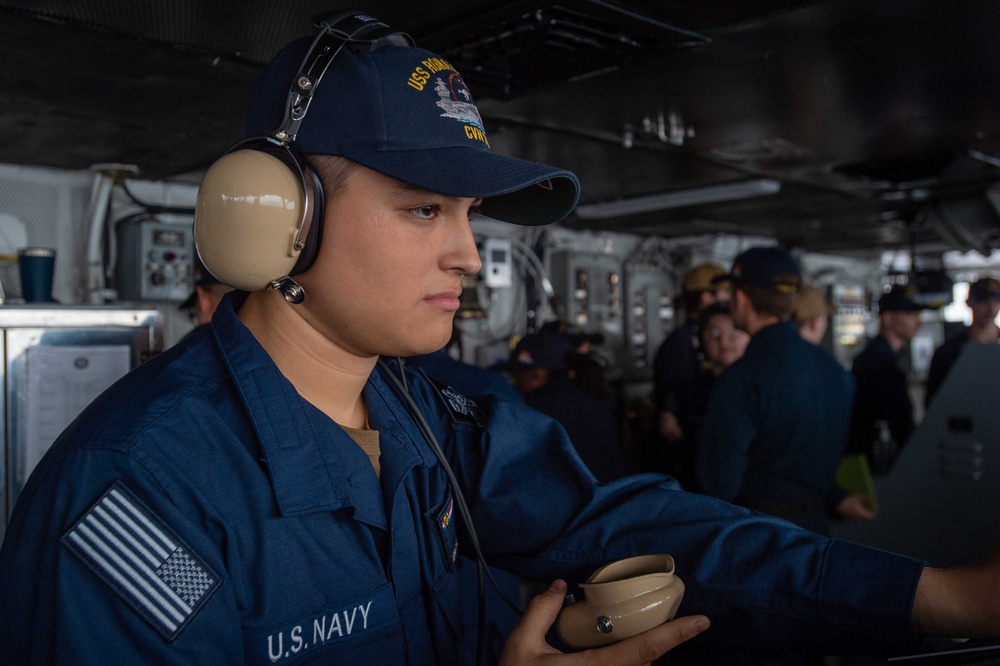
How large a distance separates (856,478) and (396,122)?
359 centimetres

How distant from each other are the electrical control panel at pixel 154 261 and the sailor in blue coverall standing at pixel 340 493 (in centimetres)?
279

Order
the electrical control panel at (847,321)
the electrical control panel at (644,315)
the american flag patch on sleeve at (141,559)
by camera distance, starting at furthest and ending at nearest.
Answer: the electrical control panel at (847,321) < the electrical control panel at (644,315) < the american flag patch on sleeve at (141,559)

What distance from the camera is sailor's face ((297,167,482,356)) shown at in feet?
3.70

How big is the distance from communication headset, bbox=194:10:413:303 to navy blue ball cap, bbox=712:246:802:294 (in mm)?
2447

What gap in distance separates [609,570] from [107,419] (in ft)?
2.33

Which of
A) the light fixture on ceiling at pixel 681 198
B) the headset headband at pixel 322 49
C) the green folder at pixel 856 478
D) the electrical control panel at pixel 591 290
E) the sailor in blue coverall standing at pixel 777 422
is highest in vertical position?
the light fixture on ceiling at pixel 681 198

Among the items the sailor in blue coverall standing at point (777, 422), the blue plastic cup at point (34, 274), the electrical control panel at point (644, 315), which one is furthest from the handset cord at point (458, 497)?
the electrical control panel at point (644, 315)

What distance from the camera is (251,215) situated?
3.58 ft

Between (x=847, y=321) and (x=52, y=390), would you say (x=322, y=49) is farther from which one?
(x=847, y=321)

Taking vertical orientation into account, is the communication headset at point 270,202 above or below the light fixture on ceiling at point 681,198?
below

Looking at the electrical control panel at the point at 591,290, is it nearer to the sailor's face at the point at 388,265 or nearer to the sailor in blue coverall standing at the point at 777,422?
the sailor in blue coverall standing at the point at 777,422

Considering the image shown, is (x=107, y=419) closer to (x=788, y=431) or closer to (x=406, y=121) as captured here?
(x=406, y=121)

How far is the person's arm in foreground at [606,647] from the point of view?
39.4 inches

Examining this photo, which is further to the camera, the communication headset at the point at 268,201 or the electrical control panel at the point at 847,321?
the electrical control panel at the point at 847,321
